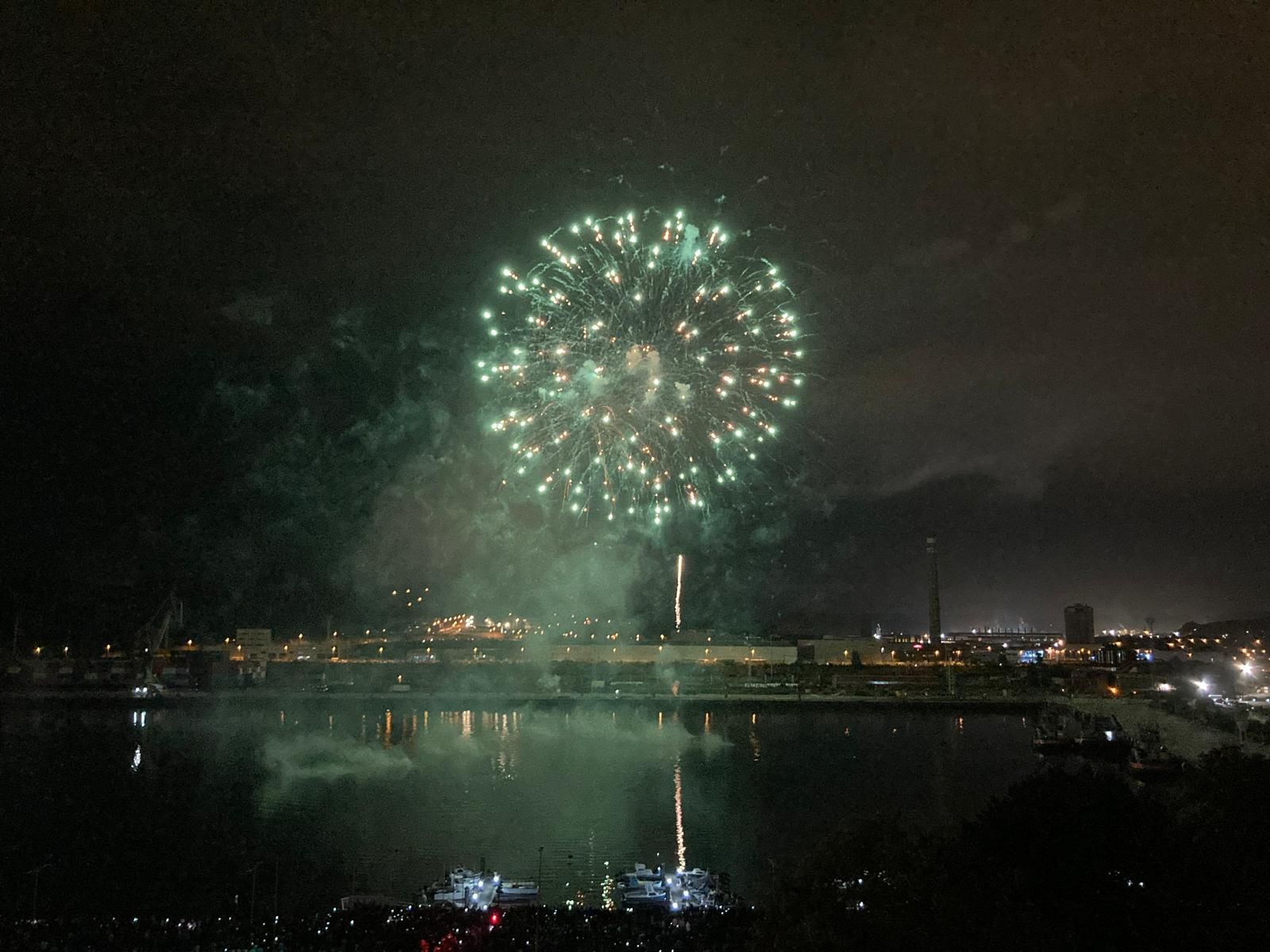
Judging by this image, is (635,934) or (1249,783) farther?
(635,934)

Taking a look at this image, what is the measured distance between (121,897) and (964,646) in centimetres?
3575

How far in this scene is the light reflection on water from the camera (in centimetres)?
1066

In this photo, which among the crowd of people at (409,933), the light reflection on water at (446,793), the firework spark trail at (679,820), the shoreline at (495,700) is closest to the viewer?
the crowd of people at (409,933)

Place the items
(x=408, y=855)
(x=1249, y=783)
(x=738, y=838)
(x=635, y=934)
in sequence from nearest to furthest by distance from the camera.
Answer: (x=1249, y=783), (x=635, y=934), (x=408, y=855), (x=738, y=838)

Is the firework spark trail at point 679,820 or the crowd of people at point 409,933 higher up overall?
the crowd of people at point 409,933

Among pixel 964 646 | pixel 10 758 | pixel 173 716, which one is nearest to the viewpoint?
pixel 10 758

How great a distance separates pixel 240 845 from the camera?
11.7 meters

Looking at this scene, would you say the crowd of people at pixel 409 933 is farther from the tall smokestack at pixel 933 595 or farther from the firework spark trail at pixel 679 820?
the tall smokestack at pixel 933 595

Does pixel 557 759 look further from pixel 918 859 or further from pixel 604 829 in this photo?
pixel 918 859

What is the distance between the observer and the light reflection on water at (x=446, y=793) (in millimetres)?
10664

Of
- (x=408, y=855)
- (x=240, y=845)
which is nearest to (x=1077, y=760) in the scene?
(x=408, y=855)

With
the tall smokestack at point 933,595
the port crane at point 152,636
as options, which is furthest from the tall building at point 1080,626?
the port crane at point 152,636

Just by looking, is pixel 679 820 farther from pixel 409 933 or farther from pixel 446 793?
pixel 409 933

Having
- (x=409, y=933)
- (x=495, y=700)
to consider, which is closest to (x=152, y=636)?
(x=495, y=700)
